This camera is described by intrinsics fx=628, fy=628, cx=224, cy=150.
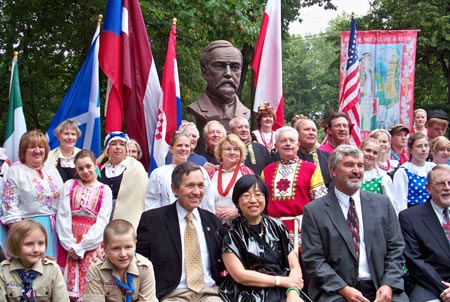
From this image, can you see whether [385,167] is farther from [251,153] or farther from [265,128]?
[265,128]

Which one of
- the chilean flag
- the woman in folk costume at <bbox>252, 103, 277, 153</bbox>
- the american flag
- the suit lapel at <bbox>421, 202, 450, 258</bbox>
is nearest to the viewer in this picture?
the suit lapel at <bbox>421, 202, 450, 258</bbox>

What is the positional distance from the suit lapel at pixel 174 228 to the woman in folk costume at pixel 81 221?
1.22 m

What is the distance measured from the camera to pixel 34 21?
49.2 feet

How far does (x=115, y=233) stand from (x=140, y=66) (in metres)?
4.25

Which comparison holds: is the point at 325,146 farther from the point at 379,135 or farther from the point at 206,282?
the point at 206,282

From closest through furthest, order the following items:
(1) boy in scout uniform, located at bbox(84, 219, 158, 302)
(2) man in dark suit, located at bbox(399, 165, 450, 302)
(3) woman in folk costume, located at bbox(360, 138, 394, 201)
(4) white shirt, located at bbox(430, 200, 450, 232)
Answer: (1) boy in scout uniform, located at bbox(84, 219, 158, 302), (2) man in dark suit, located at bbox(399, 165, 450, 302), (4) white shirt, located at bbox(430, 200, 450, 232), (3) woman in folk costume, located at bbox(360, 138, 394, 201)

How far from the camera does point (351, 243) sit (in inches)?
188

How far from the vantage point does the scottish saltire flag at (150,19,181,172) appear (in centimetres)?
752

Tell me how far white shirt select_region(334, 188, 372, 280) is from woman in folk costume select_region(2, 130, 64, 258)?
2.69 m

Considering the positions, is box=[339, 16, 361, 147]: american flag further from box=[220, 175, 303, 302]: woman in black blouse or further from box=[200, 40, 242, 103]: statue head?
box=[220, 175, 303, 302]: woman in black blouse

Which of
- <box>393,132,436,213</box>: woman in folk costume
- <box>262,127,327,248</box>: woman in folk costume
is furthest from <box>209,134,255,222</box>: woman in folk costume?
<box>393,132,436,213</box>: woman in folk costume

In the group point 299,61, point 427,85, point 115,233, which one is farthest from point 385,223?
point 299,61

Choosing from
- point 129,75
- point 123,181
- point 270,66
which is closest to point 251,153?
point 123,181

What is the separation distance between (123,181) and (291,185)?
1764mm
